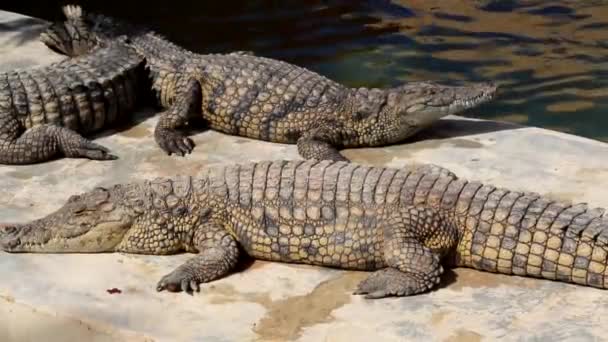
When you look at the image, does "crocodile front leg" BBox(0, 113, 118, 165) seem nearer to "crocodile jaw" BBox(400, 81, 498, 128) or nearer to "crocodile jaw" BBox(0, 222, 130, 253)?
"crocodile jaw" BBox(0, 222, 130, 253)

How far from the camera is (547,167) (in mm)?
6328

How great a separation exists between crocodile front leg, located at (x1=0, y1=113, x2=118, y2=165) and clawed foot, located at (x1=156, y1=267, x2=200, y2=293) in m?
1.81

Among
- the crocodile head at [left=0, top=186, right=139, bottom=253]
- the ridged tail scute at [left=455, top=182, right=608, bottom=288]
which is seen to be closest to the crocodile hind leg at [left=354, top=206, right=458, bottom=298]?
the ridged tail scute at [left=455, top=182, right=608, bottom=288]

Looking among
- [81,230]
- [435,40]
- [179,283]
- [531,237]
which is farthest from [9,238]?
[435,40]

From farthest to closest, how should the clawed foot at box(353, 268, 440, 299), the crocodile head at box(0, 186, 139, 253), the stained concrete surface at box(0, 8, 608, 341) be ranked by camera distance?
the crocodile head at box(0, 186, 139, 253) < the clawed foot at box(353, 268, 440, 299) < the stained concrete surface at box(0, 8, 608, 341)

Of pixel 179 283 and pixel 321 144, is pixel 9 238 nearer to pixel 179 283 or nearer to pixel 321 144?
pixel 179 283

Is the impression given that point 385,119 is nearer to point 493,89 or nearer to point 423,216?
point 493,89

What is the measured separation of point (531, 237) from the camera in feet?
16.0

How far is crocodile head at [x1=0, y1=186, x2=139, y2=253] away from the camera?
5457 mm

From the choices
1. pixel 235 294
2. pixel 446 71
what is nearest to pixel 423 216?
pixel 235 294

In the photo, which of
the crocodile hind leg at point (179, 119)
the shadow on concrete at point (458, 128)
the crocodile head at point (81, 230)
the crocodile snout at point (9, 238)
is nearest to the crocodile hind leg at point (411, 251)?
the crocodile head at point (81, 230)

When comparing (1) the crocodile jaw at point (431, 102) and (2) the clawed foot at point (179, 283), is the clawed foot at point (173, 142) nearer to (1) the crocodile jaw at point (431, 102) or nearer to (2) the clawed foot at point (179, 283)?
(1) the crocodile jaw at point (431, 102)

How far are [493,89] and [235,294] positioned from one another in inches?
118

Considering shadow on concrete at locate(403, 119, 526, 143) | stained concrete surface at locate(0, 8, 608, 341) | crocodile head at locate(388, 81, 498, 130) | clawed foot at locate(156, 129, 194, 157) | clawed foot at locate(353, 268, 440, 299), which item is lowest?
stained concrete surface at locate(0, 8, 608, 341)
